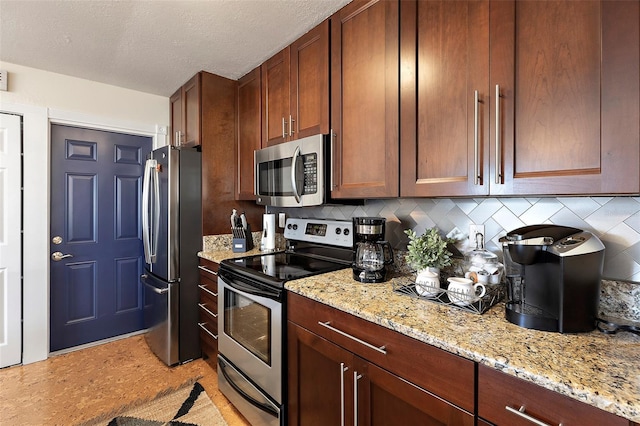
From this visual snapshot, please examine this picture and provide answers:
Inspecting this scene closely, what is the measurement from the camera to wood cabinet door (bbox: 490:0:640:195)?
826 mm

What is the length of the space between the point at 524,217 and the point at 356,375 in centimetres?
97

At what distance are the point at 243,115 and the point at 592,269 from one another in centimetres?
237

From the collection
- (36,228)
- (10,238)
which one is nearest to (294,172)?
(36,228)

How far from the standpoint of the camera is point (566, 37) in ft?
3.03

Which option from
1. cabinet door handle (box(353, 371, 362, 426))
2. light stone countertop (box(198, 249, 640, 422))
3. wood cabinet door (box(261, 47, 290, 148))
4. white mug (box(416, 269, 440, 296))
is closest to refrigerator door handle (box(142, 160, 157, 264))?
wood cabinet door (box(261, 47, 290, 148))

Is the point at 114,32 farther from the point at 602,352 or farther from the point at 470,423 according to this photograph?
the point at 602,352

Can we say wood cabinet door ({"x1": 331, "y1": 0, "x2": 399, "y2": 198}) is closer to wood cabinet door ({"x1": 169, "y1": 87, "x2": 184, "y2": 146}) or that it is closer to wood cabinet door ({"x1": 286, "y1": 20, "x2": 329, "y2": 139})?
wood cabinet door ({"x1": 286, "y1": 20, "x2": 329, "y2": 139})

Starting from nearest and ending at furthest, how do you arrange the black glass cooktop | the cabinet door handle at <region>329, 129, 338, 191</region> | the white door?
the black glass cooktop
the cabinet door handle at <region>329, 129, 338, 191</region>
the white door

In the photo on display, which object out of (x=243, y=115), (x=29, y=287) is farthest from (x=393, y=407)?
(x=29, y=287)

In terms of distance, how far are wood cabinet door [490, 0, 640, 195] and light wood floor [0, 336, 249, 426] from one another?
1.96 metres

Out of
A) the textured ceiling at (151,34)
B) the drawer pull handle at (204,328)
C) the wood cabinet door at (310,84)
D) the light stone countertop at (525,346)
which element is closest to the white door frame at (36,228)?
the textured ceiling at (151,34)

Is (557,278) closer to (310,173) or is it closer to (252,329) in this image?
(310,173)

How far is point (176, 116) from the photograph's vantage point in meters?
2.87

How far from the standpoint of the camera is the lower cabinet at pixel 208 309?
2176 millimetres
